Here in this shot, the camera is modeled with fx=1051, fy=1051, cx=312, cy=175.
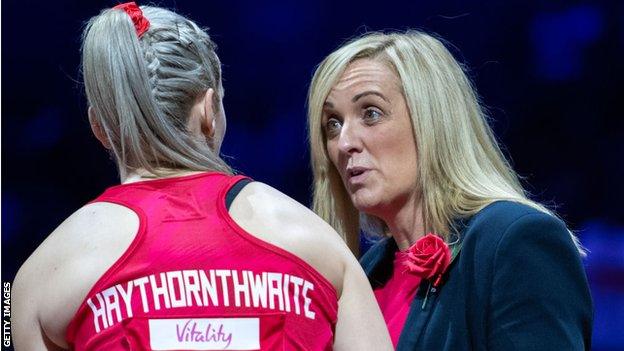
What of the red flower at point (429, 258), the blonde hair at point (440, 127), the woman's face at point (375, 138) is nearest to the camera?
the red flower at point (429, 258)

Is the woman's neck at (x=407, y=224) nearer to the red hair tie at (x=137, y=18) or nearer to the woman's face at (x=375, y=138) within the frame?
the woman's face at (x=375, y=138)

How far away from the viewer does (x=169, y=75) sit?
1730 millimetres

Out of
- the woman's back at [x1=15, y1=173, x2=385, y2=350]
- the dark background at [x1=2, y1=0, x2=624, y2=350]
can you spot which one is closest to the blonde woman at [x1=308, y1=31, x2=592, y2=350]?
the woman's back at [x1=15, y1=173, x2=385, y2=350]

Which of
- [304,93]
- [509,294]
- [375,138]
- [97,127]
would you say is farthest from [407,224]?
[304,93]

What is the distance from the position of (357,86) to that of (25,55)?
5.83 feet

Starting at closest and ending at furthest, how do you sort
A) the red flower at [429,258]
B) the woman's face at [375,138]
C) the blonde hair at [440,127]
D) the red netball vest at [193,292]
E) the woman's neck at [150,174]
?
the red netball vest at [193,292], the woman's neck at [150,174], the red flower at [429,258], the blonde hair at [440,127], the woman's face at [375,138]

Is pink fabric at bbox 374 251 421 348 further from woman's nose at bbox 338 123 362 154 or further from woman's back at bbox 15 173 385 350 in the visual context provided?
woman's back at bbox 15 173 385 350

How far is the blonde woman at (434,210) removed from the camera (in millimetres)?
1998

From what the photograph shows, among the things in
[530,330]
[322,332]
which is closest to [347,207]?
[530,330]

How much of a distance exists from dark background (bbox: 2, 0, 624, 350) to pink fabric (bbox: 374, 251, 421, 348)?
130 cm

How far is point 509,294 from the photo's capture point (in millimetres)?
1995

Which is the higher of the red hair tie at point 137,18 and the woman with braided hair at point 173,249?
the red hair tie at point 137,18

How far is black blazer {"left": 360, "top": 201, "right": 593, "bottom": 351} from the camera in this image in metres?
1.97

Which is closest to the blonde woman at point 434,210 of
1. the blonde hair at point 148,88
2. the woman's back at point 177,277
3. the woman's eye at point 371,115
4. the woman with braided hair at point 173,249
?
the woman's eye at point 371,115
